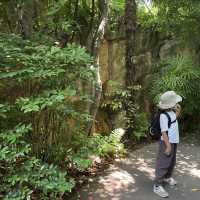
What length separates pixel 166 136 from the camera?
19.9 ft

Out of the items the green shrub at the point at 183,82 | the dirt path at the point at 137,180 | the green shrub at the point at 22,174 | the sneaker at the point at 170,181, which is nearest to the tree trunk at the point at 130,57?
the green shrub at the point at 183,82

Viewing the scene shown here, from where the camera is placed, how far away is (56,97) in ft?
16.3

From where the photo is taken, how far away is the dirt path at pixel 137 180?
6.24 m

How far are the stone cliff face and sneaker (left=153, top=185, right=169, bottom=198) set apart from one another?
10.0 ft

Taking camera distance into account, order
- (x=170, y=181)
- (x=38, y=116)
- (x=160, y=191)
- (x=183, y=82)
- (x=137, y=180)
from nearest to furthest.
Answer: (x=38, y=116), (x=160, y=191), (x=170, y=181), (x=137, y=180), (x=183, y=82)

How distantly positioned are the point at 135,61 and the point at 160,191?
4.73 m

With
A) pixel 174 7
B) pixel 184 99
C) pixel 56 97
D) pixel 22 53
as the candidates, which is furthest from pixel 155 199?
pixel 174 7

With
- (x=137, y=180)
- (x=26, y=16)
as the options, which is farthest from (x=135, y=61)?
(x=137, y=180)

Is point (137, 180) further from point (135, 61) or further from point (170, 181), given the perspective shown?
point (135, 61)

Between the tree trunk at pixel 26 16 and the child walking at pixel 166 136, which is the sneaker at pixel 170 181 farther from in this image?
the tree trunk at pixel 26 16

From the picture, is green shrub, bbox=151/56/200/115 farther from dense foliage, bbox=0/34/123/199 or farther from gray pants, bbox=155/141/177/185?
dense foliage, bbox=0/34/123/199

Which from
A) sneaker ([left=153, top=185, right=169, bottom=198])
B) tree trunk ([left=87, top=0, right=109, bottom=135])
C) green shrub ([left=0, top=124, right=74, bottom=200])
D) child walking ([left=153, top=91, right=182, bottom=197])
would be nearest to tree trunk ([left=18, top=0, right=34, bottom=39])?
tree trunk ([left=87, top=0, right=109, bottom=135])

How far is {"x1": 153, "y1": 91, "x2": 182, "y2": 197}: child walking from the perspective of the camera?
614cm

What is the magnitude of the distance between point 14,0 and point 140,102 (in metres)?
4.37
